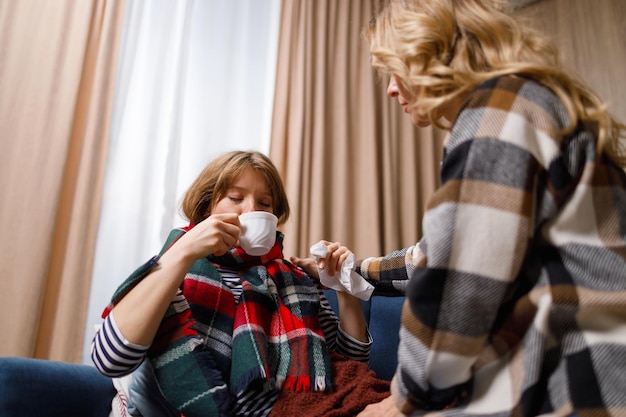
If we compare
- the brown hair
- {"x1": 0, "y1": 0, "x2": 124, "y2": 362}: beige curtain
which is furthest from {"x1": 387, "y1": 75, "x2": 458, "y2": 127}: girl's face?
{"x1": 0, "y1": 0, "x2": 124, "y2": 362}: beige curtain

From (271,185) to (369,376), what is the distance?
0.54 metres

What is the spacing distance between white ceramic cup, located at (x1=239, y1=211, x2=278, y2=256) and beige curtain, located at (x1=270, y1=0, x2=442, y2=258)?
112 cm

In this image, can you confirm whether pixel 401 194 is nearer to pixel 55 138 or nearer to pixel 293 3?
pixel 293 3

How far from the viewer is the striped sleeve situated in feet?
2.73

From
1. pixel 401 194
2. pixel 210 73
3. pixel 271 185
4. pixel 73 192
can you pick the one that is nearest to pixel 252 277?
pixel 271 185

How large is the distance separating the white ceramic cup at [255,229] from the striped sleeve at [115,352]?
0.31 metres

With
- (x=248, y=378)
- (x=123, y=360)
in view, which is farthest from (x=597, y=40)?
(x=123, y=360)

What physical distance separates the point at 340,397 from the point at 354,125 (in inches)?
71.8

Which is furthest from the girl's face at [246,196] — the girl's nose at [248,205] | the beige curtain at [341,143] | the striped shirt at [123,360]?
the beige curtain at [341,143]

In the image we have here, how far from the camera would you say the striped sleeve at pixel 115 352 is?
83 cm

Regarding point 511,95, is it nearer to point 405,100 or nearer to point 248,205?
point 405,100

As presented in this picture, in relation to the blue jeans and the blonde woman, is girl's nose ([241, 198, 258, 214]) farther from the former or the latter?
the blonde woman

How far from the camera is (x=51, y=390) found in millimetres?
994

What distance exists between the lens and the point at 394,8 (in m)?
0.82
